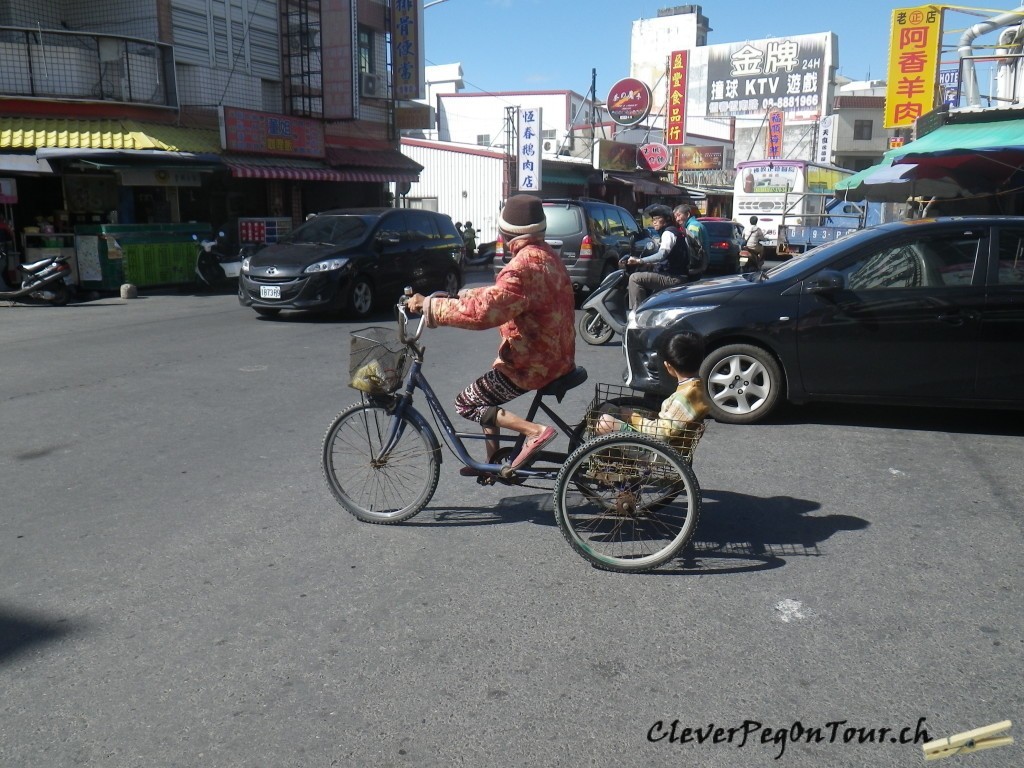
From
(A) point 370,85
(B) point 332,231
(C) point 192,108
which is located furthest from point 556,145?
(B) point 332,231

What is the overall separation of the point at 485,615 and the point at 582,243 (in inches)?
438

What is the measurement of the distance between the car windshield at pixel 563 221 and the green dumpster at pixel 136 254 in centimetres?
821

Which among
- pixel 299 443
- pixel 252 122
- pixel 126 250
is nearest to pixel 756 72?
Answer: pixel 252 122

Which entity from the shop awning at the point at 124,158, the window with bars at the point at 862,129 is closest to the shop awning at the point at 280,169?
the shop awning at the point at 124,158

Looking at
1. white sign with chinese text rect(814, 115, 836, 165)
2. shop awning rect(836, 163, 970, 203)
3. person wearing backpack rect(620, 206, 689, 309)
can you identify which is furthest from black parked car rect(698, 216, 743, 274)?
white sign with chinese text rect(814, 115, 836, 165)

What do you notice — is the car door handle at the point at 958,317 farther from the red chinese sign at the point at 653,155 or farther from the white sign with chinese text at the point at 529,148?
the red chinese sign at the point at 653,155

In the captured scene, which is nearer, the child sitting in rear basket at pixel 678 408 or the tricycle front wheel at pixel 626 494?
the tricycle front wheel at pixel 626 494

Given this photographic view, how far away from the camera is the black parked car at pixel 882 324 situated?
21.6 ft

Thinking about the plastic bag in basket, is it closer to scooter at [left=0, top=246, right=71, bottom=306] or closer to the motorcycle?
scooter at [left=0, top=246, right=71, bottom=306]

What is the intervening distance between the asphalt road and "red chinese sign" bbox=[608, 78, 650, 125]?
37130 millimetres

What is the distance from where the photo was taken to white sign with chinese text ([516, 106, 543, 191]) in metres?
27.9

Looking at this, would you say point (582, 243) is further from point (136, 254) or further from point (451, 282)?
point (136, 254)

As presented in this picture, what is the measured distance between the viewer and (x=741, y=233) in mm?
27922

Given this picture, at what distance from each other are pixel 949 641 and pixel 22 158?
56.4 ft
